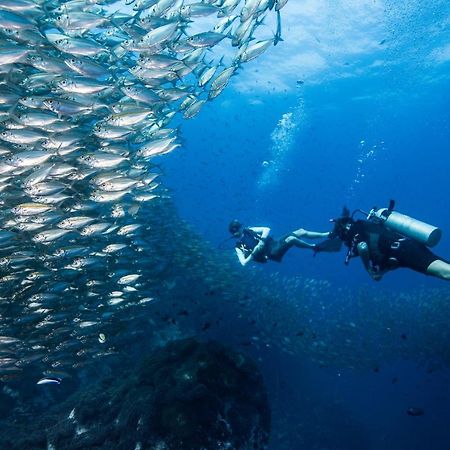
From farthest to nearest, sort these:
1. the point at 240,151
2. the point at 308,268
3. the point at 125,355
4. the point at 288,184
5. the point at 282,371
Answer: the point at 288,184 → the point at 308,268 → the point at 240,151 → the point at 282,371 → the point at 125,355

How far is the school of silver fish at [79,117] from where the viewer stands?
605cm

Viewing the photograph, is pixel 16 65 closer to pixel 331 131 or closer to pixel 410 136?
pixel 331 131

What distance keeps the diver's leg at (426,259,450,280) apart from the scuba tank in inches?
15.5

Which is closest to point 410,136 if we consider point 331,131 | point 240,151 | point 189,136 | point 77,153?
point 331,131

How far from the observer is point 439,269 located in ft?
19.3

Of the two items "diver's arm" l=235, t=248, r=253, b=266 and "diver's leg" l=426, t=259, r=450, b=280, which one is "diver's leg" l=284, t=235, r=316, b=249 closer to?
"diver's arm" l=235, t=248, r=253, b=266

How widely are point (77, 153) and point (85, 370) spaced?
11914 mm

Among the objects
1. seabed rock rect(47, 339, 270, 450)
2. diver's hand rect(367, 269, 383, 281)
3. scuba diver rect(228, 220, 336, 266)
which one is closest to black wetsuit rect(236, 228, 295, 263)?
scuba diver rect(228, 220, 336, 266)

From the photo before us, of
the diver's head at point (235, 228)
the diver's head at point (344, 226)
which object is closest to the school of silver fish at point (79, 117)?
the diver's head at point (235, 228)

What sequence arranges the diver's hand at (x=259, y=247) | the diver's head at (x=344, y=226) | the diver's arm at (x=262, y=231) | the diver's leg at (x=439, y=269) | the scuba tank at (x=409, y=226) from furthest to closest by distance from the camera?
the diver's arm at (x=262, y=231) → the diver's hand at (x=259, y=247) → the diver's head at (x=344, y=226) → the scuba tank at (x=409, y=226) → the diver's leg at (x=439, y=269)

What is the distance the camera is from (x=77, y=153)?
298 inches

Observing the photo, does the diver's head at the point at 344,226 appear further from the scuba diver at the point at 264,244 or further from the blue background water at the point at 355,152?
the blue background water at the point at 355,152

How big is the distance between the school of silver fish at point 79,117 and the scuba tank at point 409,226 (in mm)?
3509

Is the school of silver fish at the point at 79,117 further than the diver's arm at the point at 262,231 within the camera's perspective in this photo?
No
